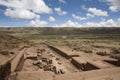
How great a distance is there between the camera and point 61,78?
29.9 feet

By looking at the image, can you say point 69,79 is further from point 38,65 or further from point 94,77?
point 38,65

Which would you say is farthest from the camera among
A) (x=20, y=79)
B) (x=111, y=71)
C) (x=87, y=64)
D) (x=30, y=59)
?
(x=30, y=59)

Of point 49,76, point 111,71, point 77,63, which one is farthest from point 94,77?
point 77,63

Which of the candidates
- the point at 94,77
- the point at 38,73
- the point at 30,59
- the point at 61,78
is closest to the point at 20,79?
the point at 38,73

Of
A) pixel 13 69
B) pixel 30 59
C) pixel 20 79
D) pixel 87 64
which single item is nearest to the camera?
pixel 20 79

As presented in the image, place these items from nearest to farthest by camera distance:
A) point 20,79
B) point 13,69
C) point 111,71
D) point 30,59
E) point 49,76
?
point 20,79 → point 49,76 → point 111,71 → point 13,69 → point 30,59

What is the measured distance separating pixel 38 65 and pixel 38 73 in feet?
21.5

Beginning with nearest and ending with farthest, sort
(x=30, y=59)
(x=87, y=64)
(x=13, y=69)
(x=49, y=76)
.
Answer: (x=49, y=76) < (x=13, y=69) < (x=87, y=64) < (x=30, y=59)

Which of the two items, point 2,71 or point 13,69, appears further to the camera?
point 13,69

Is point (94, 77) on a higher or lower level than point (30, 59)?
higher

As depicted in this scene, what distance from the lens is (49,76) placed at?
9.31m

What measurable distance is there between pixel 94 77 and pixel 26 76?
3540mm

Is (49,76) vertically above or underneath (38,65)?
above

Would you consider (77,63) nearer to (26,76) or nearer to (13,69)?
(13,69)
